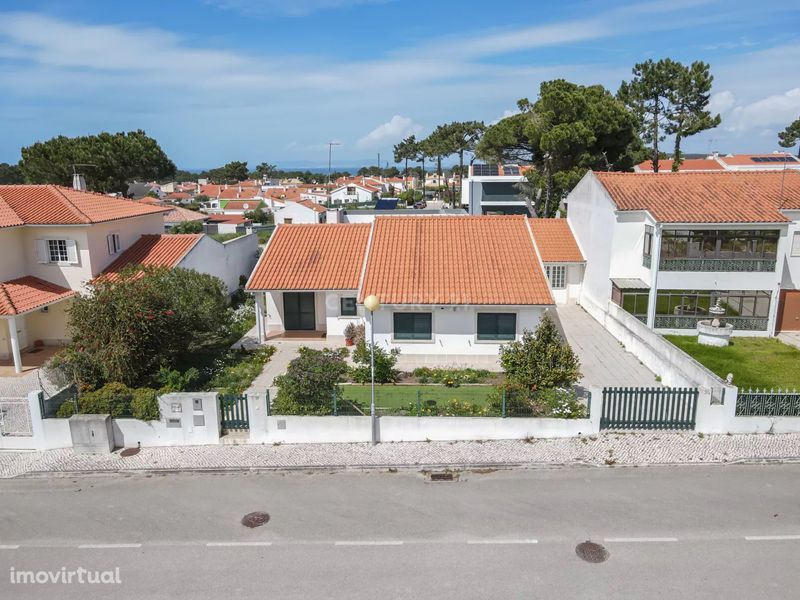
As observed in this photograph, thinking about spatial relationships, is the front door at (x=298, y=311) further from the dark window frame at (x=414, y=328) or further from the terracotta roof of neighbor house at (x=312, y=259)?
the dark window frame at (x=414, y=328)

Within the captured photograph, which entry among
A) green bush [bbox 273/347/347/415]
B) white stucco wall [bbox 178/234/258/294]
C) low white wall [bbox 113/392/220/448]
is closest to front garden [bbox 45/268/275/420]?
low white wall [bbox 113/392/220/448]

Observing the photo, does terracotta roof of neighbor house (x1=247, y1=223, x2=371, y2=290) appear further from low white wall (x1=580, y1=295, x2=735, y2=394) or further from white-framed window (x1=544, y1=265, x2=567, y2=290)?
low white wall (x1=580, y1=295, x2=735, y2=394)

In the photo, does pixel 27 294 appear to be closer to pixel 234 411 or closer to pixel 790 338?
pixel 234 411

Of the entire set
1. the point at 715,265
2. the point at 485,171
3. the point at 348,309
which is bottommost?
the point at 348,309

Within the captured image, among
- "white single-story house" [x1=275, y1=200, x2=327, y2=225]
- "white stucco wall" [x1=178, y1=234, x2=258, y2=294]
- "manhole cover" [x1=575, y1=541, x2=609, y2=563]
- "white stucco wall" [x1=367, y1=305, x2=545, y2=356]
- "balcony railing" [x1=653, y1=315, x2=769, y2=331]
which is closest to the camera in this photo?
"manhole cover" [x1=575, y1=541, x2=609, y2=563]

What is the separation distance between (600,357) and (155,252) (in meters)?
19.9

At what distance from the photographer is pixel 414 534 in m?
11.5

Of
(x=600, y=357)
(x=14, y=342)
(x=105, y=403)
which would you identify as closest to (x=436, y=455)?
(x=105, y=403)

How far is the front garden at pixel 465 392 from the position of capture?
51.2 feet

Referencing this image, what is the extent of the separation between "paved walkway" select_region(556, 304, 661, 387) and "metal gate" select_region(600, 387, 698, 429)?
8.54 feet

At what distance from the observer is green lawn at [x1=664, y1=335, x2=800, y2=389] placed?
1950 cm

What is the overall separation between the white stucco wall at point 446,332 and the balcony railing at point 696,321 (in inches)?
306

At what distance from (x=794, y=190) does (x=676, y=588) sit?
2386 centimetres

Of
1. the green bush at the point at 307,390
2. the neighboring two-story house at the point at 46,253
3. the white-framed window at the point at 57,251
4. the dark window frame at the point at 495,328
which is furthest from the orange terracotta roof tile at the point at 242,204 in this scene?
the green bush at the point at 307,390
